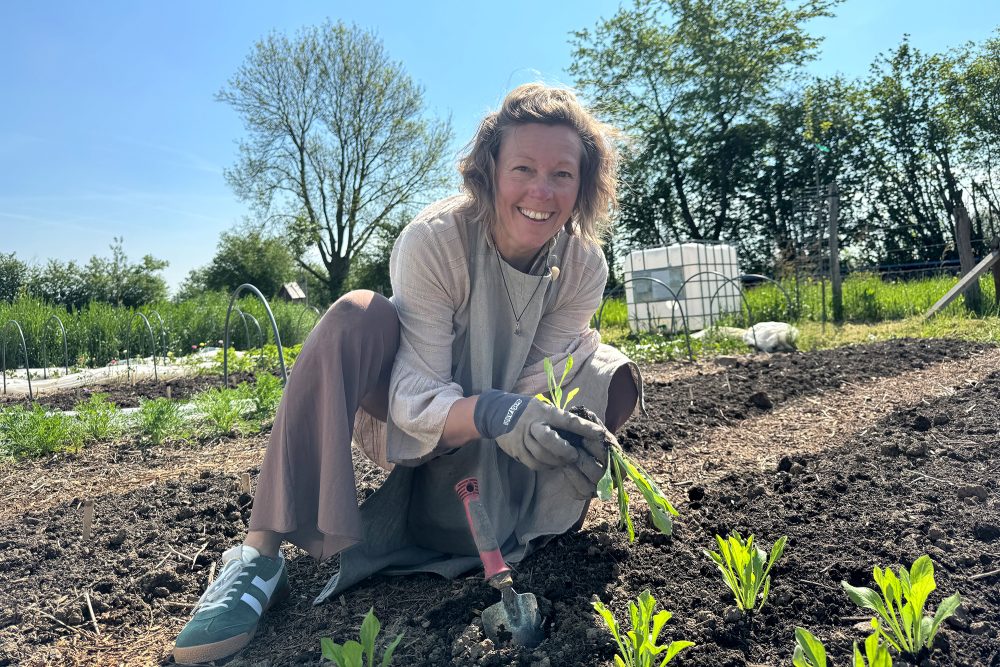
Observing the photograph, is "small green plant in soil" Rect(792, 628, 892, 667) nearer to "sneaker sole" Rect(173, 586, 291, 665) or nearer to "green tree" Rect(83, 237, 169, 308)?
"sneaker sole" Rect(173, 586, 291, 665)

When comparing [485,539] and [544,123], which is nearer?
[485,539]

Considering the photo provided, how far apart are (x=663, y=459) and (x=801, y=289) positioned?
7.65 m

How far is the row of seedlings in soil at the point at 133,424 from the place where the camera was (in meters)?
3.44

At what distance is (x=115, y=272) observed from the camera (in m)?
21.9

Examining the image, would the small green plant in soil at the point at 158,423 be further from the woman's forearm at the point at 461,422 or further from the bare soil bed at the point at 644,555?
the woman's forearm at the point at 461,422

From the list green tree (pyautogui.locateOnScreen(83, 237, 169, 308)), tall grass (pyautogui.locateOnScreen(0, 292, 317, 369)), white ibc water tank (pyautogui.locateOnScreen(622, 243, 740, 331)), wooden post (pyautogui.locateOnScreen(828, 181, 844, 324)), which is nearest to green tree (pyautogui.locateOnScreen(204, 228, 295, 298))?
green tree (pyautogui.locateOnScreen(83, 237, 169, 308))

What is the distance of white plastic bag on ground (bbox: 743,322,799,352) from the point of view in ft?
21.2

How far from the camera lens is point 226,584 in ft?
4.96

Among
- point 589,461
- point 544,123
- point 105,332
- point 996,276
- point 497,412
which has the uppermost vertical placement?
point 544,123

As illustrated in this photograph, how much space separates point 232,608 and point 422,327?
0.78 m

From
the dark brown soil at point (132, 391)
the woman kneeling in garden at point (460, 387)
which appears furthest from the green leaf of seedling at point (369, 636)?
the dark brown soil at point (132, 391)

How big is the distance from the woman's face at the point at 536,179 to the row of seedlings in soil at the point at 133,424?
8.28 feet

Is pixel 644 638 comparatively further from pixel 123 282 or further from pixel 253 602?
pixel 123 282

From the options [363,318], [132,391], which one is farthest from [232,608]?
[132,391]
